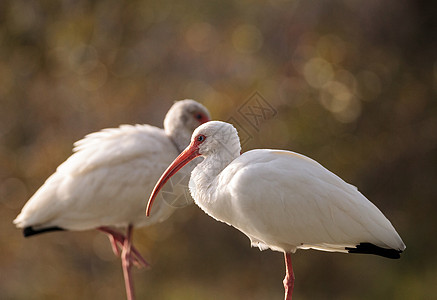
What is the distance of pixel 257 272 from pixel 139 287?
1.65m

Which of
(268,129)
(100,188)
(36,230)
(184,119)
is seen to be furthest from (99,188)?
(268,129)

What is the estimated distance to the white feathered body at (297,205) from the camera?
3.96m

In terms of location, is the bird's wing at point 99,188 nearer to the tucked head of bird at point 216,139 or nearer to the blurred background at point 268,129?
the tucked head of bird at point 216,139

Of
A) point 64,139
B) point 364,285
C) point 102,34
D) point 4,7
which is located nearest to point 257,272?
point 364,285

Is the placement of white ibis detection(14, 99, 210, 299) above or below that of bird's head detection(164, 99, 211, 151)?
below

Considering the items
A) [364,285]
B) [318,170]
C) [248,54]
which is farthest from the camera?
[248,54]

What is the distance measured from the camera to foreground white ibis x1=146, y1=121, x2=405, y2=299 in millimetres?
3955

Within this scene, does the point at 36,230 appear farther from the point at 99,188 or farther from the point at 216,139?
the point at 216,139

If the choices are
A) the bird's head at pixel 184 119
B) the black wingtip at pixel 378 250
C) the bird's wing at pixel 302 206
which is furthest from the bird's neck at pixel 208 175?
the bird's head at pixel 184 119

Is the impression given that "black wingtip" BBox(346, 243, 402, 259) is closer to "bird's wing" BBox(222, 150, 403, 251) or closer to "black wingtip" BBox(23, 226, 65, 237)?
"bird's wing" BBox(222, 150, 403, 251)

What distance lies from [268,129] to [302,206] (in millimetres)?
5240

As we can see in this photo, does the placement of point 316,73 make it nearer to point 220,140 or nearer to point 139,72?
point 139,72

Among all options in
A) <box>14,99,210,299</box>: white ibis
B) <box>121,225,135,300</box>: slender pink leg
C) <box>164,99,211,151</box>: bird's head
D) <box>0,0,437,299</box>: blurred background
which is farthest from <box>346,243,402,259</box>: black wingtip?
<box>0,0,437,299</box>: blurred background

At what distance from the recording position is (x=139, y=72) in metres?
10.9
